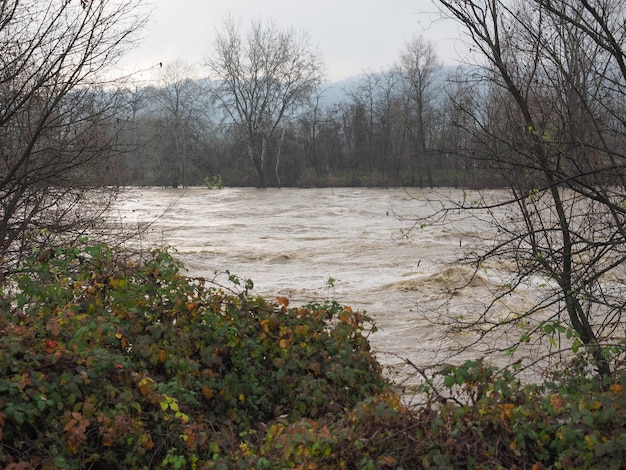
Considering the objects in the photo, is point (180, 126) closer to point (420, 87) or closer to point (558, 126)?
point (420, 87)

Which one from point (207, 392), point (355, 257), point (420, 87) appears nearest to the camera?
point (207, 392)

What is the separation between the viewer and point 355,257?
16.5 metres

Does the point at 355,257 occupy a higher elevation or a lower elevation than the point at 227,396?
lower

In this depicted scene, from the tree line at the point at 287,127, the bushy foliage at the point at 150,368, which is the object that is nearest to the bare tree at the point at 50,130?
the bushy foliage at the point at 150,368

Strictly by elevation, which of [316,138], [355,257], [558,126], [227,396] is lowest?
[355,257]

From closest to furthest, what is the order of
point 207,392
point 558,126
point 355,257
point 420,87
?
1. point 207,392
2. point 558,126
3. point 355,257
4. point 420,87

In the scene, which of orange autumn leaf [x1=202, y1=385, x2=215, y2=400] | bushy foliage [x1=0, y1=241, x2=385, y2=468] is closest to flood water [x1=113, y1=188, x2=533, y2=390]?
bushy foliage [x1=0, y1=241, x2=385, y2=468]

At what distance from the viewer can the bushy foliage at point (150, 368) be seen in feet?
12.2

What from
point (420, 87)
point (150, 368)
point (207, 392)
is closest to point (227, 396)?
point (207, 392)

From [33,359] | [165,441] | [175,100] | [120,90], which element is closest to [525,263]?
[165,441]

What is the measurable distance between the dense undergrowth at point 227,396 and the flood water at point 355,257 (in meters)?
1.11

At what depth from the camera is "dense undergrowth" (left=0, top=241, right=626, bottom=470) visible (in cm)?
341

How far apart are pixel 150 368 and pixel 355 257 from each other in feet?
39.4

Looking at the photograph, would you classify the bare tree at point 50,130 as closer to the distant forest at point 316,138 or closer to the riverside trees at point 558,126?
the riverside trees at point 558,126
